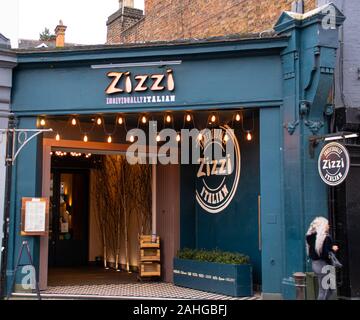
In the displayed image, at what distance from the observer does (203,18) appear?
1485 centimetres

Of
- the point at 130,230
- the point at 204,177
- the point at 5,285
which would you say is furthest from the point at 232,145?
the point at 5,285

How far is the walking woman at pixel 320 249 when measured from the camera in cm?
914

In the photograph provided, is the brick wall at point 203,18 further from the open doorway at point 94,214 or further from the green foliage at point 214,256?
the green foliage at point 214,256

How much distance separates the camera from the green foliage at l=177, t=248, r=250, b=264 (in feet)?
36.1

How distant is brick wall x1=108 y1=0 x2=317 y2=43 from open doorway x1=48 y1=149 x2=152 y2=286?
401 cm

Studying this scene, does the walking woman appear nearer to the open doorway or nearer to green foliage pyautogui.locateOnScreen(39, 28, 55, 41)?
the open doorway

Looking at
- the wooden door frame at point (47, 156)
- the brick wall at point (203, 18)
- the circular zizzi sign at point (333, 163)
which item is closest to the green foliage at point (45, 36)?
the brick wall at point (203, 18)

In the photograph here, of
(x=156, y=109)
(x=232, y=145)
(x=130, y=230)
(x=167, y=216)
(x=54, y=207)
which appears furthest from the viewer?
(x=54, y=207)

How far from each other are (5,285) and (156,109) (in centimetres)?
449

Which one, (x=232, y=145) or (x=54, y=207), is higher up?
(x=232, y=145)

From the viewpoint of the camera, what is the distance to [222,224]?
12570 mm

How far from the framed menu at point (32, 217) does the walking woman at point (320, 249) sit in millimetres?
5182

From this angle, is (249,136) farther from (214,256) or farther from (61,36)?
(61,36)

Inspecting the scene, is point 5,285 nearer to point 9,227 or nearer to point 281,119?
point 9,227
